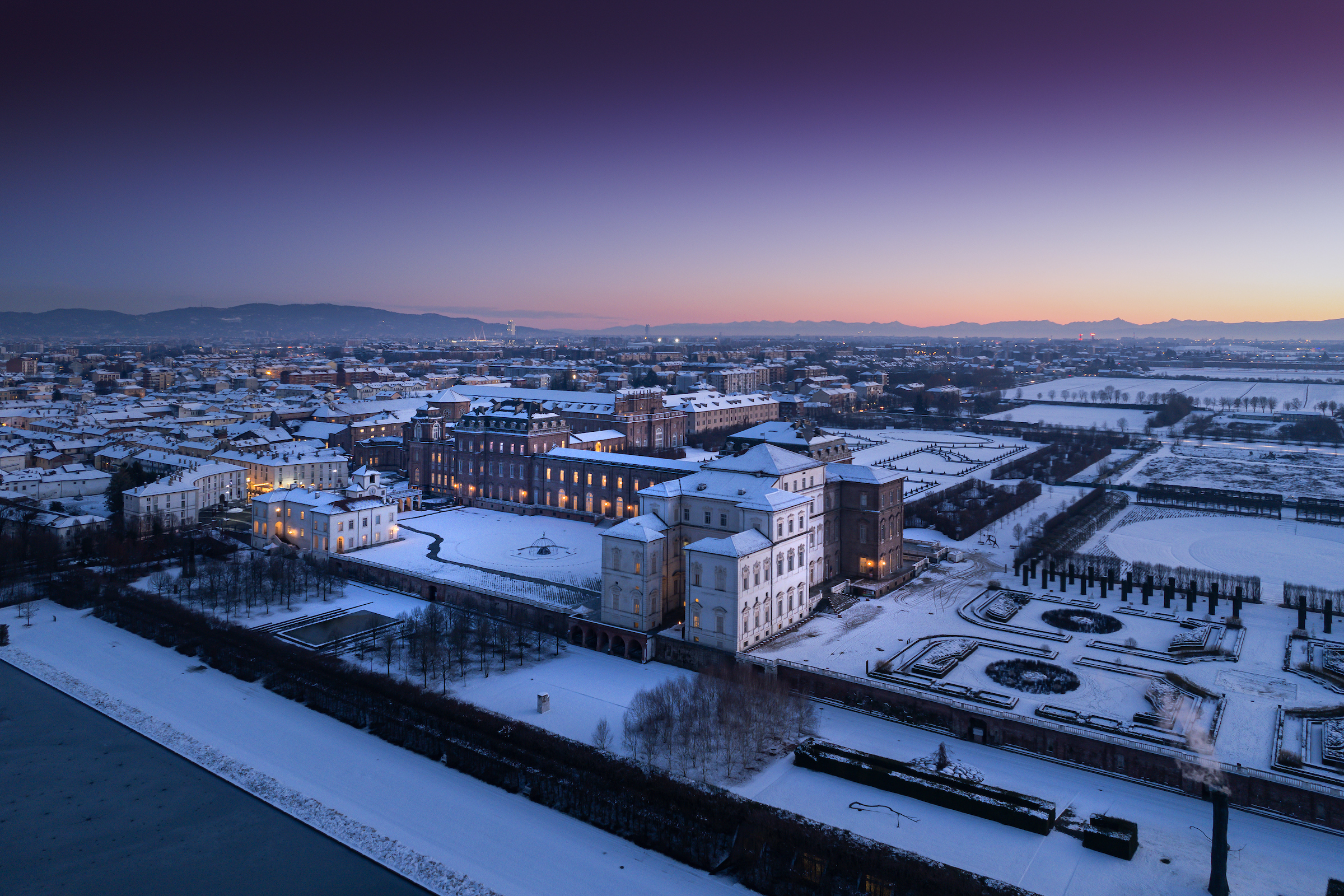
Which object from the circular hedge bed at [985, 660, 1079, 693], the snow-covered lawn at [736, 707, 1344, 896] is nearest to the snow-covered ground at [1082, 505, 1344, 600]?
the circular hedge bed at [985, 660, 1079, 693]

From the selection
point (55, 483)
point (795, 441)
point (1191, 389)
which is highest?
point (1191, 389)

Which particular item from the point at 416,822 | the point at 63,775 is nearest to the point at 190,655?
the point at 63,775

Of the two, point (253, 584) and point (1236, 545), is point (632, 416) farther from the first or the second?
point (1236, 545)

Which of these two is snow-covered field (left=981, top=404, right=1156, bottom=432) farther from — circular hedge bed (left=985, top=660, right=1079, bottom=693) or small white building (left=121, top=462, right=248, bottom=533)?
small white building (left=121, top=462, right=248, bottom=533)

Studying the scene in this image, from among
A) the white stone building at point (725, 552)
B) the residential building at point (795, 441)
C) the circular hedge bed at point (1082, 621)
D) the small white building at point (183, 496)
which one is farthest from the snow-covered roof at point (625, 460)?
the small white building at point (183, 496)

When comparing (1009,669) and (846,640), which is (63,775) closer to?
(846,640)

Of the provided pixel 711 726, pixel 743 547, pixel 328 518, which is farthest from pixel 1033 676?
pixel 328 518
